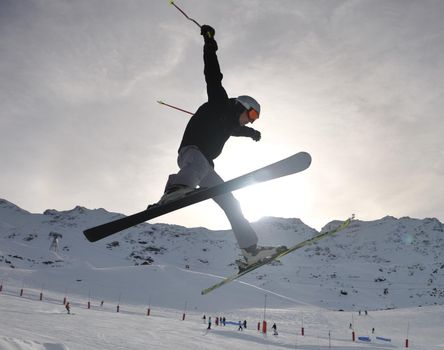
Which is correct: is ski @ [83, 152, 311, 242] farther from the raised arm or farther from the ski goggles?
the raised arm

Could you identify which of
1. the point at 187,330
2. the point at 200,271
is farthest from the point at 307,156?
the point at 200,271

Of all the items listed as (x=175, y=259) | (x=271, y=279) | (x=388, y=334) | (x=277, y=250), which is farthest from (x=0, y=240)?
(x=277, y=250)

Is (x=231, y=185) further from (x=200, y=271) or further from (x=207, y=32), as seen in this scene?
(x=200, y=271)

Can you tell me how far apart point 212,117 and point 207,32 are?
771 mm

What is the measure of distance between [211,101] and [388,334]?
44.3m

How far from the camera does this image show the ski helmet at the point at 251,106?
388 cm

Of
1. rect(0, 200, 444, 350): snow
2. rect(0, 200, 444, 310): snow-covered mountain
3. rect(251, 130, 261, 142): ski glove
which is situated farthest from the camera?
rect(0, 200, 444, 310): snow-covered mountain

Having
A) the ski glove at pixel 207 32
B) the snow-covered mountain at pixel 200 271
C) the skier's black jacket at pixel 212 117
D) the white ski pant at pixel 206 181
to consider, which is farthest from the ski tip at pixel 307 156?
the snow-covered mountain at pixel 200 271

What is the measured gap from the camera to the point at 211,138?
3877mm

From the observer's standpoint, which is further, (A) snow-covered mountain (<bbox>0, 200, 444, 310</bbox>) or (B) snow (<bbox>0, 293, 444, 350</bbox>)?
(A) snow-covered mountain (<bbox>0, 200, 444, 310</bbox>)

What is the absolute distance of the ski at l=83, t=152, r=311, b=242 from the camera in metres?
3.65

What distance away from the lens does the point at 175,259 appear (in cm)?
16100

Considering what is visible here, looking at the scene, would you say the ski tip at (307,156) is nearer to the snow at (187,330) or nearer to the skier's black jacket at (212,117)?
the skier's black jacket at (212,117)

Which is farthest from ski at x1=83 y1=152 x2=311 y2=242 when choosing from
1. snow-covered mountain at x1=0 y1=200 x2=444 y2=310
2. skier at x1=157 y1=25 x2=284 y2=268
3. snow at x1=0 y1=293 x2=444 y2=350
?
snow-covered mountain at x1=0 y1=200 x2=444 y2=310
